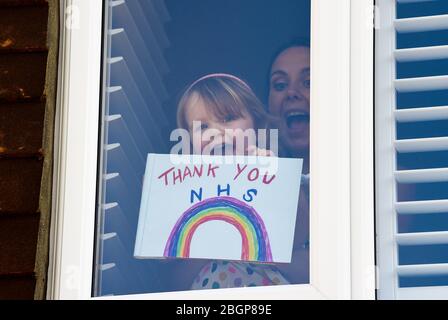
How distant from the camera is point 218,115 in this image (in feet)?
5.92

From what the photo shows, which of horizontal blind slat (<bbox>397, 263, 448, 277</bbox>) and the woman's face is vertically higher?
the woman's face

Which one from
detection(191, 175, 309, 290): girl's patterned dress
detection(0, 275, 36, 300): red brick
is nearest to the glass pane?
detection(191, 175, 309, 290): girl's patterned dress

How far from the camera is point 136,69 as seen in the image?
1.83 meters

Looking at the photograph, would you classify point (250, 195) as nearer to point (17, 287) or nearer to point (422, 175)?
point (422, 175)

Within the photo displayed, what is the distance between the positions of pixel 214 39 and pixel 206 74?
69mm

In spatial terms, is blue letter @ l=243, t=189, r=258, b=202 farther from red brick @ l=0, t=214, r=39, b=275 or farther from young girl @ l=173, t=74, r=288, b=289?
red brick @ l=0, t=214, r=39, b=275

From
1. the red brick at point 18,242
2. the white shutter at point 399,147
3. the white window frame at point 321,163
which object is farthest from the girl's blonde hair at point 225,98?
the red brick at point 18,242

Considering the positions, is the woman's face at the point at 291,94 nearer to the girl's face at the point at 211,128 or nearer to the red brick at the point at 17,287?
the girl's face at the point at 211,128

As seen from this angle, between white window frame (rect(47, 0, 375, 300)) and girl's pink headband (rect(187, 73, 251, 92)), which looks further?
girl's pink headband (rect(187, 73, 251, 92))

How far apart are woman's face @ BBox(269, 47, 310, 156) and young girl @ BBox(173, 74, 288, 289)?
0.03 m

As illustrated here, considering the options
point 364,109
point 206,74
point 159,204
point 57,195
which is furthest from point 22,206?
point 364,109

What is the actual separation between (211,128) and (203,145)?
36 mm

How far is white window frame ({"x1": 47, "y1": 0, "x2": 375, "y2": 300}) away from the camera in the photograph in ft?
5.55

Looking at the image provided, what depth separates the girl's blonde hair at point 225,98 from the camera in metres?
1.79
